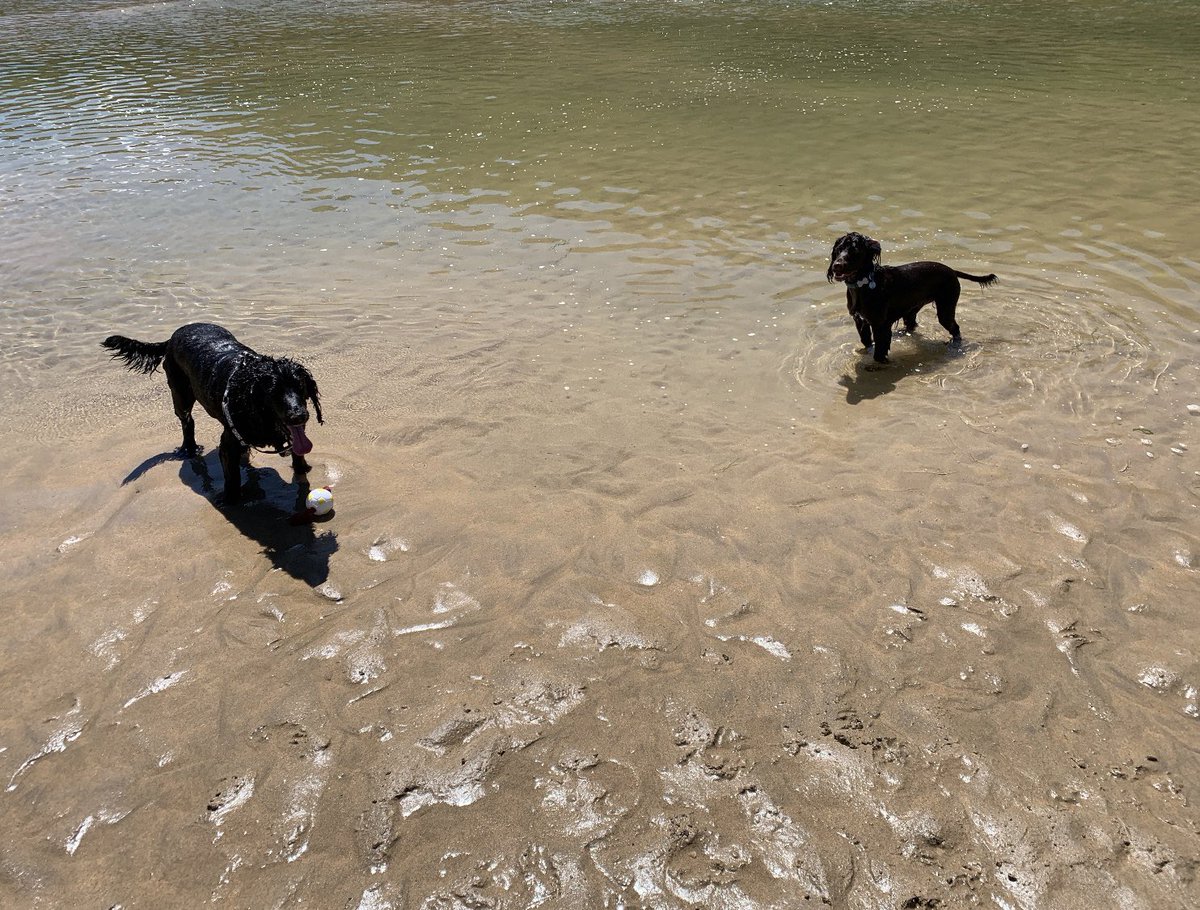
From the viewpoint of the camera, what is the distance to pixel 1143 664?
4363mm

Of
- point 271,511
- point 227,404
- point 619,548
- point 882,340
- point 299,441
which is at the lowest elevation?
point 271,511

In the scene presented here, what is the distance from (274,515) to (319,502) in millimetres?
516

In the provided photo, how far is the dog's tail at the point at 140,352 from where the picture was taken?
677 cm

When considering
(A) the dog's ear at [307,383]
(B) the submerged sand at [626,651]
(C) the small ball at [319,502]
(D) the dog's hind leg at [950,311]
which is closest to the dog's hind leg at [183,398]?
(B) the submerged sand at [626,651]

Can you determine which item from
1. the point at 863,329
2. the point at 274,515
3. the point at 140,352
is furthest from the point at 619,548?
the point at 140,352

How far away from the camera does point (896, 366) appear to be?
7914 mm

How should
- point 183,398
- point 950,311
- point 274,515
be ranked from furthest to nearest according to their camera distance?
point 950,311, point 183,398, point 274,515

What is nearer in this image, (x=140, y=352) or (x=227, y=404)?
(x=227, y=404)

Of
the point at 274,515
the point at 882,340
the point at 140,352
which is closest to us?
the point at 274,515

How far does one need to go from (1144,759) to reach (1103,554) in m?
1.68

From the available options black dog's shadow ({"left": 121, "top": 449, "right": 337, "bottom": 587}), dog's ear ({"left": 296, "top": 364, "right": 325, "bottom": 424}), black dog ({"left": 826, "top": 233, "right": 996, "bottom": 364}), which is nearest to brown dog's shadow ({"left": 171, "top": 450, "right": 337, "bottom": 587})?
black dog's shadow ({"left": 121, "top": 449, "right": 337, "bottom": 587})

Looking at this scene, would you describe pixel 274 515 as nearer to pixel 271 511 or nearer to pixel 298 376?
pixel 271 511

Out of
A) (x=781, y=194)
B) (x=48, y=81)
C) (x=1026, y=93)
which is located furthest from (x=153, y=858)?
(x=48, y=81)

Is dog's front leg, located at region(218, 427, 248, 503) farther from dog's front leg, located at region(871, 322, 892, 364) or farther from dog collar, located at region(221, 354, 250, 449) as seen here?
dog's front leg, located at region(871, 322, 892, 364)
